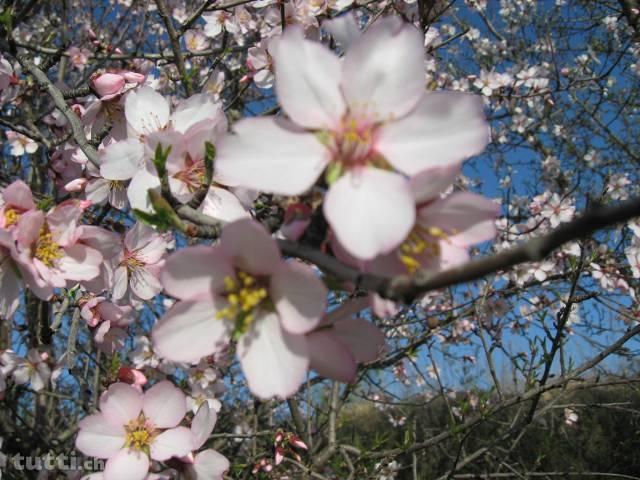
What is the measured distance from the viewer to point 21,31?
5301 mm

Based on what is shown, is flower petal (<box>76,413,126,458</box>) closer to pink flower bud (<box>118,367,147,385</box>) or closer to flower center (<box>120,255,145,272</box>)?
pink flower bud (<box>118,367,147,385</box>)

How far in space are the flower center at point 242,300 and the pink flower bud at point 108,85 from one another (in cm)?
118

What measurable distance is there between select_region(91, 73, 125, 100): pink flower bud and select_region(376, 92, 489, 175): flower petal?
4.03 feet

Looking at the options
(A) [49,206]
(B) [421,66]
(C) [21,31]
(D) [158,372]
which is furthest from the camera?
(C) [21,31]

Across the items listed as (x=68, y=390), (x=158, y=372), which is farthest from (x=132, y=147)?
(x=68, y=390)

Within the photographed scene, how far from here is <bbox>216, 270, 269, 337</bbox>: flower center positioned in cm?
89

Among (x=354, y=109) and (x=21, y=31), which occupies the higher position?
(x=21, y=31)

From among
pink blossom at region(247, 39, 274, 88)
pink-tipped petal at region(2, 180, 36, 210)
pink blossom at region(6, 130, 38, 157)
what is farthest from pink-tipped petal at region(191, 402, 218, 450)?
pink blossom at region(6, 130, 38, 157)

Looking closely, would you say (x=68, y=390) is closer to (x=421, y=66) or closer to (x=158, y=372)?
(x=158, y=372)

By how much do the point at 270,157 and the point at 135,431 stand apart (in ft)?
4.44

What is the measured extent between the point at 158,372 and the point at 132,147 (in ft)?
11.5

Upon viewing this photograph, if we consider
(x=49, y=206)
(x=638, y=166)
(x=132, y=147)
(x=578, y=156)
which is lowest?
(x=49, y=206)

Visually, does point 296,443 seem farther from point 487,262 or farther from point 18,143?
point 18,143

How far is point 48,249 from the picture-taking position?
133 cm
